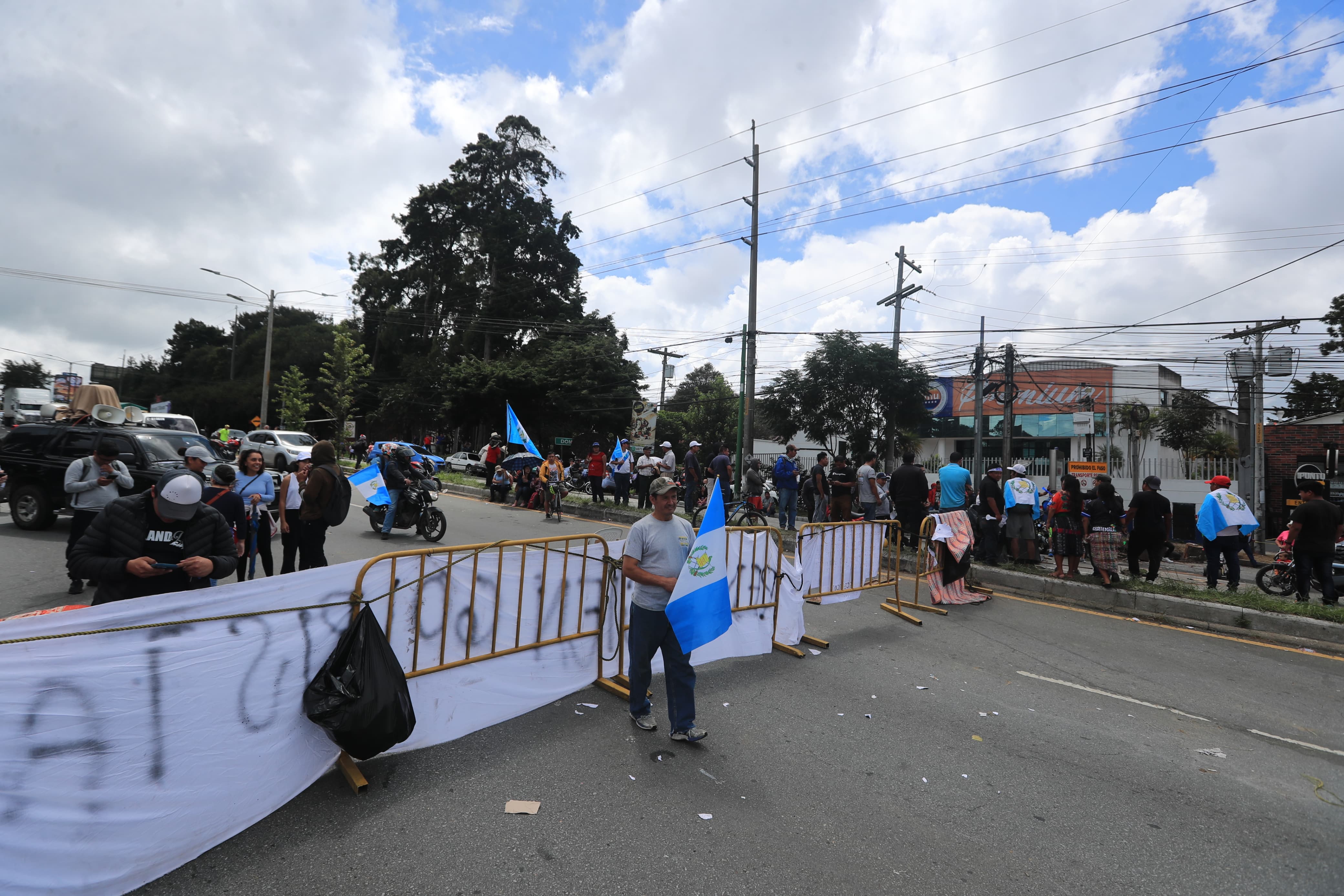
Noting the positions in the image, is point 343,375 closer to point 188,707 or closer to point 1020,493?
point 1020,493

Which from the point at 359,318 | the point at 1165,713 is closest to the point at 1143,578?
the point at 1165,713

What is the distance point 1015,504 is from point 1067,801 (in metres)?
8.07

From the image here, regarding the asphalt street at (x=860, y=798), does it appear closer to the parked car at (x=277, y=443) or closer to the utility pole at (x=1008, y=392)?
the utility pole at (x=1008, y=392)

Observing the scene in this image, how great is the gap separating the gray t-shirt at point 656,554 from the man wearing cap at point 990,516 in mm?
8041

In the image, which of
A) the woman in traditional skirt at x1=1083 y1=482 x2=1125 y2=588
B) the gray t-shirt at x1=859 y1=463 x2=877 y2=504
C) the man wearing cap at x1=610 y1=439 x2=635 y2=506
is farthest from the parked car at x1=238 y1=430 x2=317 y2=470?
the woman in traditional skirt at x1=1083 y1=482 x2=1125 y2=588

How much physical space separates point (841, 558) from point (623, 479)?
38.9 feet

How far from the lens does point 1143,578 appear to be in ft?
35.5

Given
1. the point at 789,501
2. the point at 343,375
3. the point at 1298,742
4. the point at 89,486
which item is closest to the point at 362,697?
the point at 1298,742

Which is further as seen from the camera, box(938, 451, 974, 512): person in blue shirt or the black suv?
box(938, 451, 974, 512): person in blue shirt

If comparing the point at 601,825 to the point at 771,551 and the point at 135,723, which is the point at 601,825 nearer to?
the point at 135,723

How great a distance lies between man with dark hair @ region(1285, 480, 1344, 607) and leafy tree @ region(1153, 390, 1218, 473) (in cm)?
2515

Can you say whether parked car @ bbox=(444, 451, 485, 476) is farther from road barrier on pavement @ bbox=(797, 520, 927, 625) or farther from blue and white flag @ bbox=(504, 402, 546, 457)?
road barrier on pavement @ bbox=(797, 520, 927, 625)

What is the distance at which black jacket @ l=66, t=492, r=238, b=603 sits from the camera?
12.6 feet

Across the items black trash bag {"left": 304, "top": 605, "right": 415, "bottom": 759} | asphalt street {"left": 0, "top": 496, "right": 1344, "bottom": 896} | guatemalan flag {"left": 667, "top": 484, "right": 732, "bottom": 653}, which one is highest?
guatemalan flag {"left": 667, "top": 484, "right": 732, "bottom": 653}
